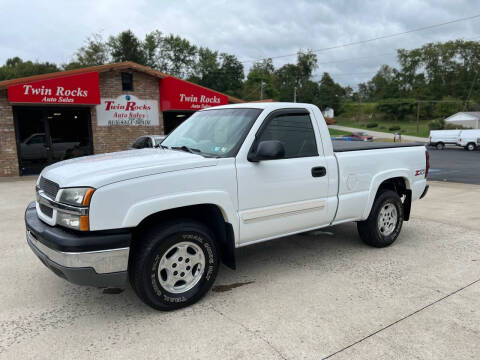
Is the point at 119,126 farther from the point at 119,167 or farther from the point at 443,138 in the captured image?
the point at 443,138

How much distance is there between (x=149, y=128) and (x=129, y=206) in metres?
15.4

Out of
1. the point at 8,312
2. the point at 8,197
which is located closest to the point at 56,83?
the point at 8,197

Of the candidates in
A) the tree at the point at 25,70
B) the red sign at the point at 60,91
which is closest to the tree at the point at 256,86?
the tree at the point at 25,70

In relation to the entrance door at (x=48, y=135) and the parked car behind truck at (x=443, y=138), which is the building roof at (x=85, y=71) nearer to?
the entrance door at (x=48, y=135)

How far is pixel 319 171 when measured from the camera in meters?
4.22

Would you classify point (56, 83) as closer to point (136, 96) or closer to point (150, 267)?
point (136, 96)

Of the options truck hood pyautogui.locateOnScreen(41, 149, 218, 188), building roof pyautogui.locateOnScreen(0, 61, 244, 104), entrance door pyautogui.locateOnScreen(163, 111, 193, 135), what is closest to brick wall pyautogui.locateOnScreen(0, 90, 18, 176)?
building roof pyautogui.locateOnScreen(0, 61, 244, 104)

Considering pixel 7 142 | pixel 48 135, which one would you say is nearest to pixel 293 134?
pixel 7 142

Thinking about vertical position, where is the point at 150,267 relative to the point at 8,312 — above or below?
above

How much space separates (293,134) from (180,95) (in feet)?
46.5

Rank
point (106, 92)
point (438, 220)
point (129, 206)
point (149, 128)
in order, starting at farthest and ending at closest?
1. point (149, 128)
2. point (106, 92)
3. point (438, 220)
4. point (129, 206)

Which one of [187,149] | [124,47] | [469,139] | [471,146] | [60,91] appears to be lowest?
[471,146]

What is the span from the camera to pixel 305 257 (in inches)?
192

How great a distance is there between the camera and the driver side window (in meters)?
4.03
